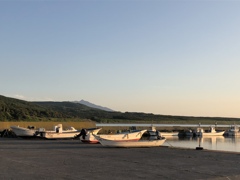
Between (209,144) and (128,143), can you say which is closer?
(128,143)

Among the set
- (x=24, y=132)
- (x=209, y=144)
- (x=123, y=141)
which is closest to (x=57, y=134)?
(x=24, y=132)

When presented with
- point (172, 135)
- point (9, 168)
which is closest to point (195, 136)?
point (172, 135)

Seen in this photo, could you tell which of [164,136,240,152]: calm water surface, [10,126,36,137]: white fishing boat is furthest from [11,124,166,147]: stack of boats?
[164,136,240,152]: calm water surface

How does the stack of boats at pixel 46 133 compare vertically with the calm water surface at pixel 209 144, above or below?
above

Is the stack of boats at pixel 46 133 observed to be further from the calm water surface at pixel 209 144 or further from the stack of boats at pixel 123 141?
the calm water surface at pixel 209 144

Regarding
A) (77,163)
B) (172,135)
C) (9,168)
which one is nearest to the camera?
(9,168)

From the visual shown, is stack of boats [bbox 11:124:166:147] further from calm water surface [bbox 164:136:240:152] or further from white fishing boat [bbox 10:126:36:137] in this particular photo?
calm water surface [bbox 164:136:240:152]

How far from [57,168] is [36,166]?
105 centimetres

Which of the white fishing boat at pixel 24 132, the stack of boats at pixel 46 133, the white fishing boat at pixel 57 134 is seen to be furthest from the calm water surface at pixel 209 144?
the white fishing boat at pixel 24 132

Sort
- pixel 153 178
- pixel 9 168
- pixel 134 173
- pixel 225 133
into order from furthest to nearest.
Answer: pixel 225 133
pixel 9 168
pixel 134 173
pixel 153 178

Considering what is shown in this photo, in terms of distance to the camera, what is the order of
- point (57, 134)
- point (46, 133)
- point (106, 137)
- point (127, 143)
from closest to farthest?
1. point (127, 143)
2. point (106, 137)
3. point (46, 133)
4. point (57, 134)

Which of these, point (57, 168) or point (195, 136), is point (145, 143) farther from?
point (195, 136)

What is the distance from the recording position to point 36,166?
13.9 m

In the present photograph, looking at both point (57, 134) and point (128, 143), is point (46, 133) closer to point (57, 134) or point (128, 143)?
point (57, 134)
